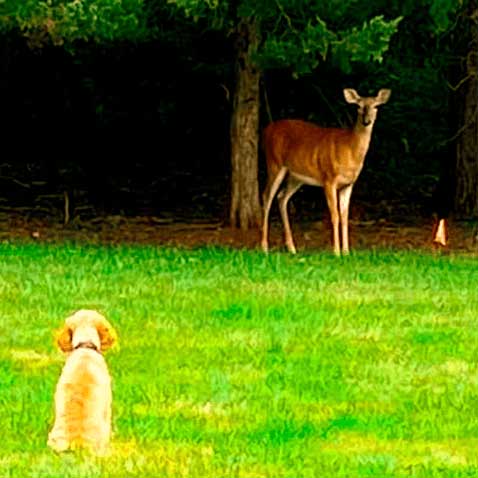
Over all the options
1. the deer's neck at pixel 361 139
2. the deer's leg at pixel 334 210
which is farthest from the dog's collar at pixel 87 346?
the deer's neck at pixel 361 139

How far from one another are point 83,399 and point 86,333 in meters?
0.40

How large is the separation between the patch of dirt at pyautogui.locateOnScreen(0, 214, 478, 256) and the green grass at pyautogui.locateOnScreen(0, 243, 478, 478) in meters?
3.51

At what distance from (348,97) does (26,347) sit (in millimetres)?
8640

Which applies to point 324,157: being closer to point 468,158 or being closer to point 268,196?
point 268,196

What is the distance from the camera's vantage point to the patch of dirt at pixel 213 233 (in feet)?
65.8

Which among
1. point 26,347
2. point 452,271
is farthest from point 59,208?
point 26,347

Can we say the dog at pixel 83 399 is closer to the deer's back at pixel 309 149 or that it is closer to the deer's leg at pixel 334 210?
the deer's leg at pixel 334 210

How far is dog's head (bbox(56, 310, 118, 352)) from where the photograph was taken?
7715 mm

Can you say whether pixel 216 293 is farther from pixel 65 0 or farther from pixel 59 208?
pixel 59 208

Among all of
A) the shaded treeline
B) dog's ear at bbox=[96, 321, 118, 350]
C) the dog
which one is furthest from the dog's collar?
the shaded treeline

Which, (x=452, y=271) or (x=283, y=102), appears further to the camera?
(x=283, y=102)

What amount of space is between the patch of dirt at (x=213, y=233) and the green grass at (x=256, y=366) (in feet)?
11.5

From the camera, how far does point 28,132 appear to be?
29.9 meters

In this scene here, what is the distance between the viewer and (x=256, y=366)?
10188 mm
